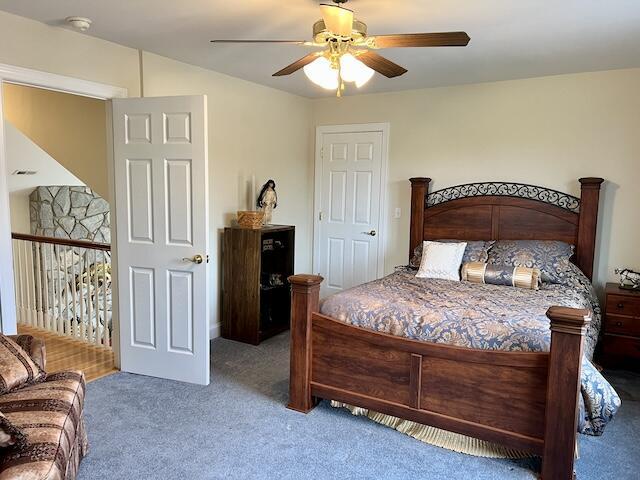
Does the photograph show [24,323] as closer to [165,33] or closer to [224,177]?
[224,177]

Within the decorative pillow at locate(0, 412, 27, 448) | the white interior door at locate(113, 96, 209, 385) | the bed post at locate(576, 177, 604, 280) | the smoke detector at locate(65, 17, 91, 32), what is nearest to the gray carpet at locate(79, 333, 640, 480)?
the white interior door at locate(113, 96, 209, 385)

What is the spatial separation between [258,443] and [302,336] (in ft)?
2.17

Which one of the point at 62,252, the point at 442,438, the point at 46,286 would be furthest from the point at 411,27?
the point at 46,286

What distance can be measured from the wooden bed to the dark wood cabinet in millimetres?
1339

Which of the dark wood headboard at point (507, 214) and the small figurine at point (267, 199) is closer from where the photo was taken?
the dark wood headboard at point (507, 214)

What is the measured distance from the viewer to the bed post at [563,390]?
7.19ft

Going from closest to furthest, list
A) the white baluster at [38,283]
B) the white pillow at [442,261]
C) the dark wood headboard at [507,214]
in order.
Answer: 1. the white pillow at [442,261]
2. the dark wood headboard at [507,214]
3. the white baluster at [38,283]

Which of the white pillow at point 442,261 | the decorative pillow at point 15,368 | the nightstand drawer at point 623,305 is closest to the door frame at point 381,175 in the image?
the white pillow at point 442,261

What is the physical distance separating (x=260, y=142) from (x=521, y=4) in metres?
2.87

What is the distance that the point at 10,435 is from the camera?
1.73 meters

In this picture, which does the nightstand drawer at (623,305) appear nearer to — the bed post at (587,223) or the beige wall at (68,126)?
the bed post at (587,223)

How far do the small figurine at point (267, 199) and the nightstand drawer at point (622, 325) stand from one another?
3.01 meters

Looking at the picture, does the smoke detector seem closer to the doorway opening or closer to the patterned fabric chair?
the doorway opening

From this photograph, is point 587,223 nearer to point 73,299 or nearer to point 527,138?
point 527,138
